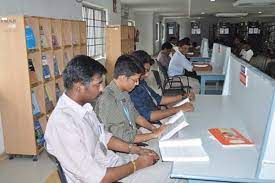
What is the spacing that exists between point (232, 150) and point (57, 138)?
0.88 meters

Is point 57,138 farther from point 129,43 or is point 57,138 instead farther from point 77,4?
point 129,43

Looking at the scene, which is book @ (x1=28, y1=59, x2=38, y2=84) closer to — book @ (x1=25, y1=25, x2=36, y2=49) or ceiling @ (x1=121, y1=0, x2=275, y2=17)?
book @ (x1=25, y1=25, x2=36, y2=49)

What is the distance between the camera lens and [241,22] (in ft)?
59.5

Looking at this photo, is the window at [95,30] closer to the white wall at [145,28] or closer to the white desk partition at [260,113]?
the white desk partition at [260,113]

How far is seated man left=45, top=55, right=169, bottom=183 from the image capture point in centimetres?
116

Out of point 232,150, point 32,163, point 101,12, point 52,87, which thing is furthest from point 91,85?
point 101,12

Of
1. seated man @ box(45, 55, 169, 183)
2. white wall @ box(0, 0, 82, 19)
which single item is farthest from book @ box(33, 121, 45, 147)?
seated man @ box(45, 55, 169, 183)

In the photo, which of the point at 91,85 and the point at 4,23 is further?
the point at 4,23

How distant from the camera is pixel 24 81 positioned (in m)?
2.81

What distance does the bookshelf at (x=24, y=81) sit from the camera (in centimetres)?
275

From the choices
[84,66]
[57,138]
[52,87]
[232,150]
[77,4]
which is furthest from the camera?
[77,4]

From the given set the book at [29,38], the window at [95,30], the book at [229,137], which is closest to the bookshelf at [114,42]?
the window at [95,30]

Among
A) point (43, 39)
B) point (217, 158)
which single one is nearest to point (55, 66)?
point (43, 39)

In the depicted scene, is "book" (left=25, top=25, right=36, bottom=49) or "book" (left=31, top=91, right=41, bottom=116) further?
"book" (left=31, top=91, right=41, bottom=116)
